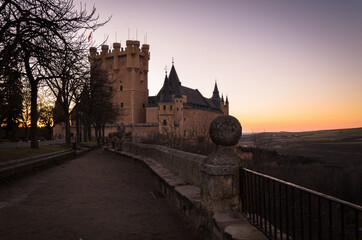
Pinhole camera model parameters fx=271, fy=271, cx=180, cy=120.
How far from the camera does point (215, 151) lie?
3.86 meters

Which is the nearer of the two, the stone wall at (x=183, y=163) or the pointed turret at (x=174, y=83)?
the stone wall at (x=183, y=163)

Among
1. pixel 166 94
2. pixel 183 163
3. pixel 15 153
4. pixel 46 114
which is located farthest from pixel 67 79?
pixel 166 94

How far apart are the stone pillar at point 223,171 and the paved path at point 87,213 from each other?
59cm

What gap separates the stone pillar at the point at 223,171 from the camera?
3.67 meters

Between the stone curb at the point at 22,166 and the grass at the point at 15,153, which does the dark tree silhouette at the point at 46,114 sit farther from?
the stone curb at the point at 22,166

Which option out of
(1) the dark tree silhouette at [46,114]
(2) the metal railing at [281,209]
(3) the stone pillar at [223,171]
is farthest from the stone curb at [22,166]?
(1) the dark tree silhouette at [46,114]

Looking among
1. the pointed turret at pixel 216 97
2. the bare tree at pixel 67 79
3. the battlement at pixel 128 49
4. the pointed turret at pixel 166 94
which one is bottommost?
the bare tree at pixel 67 79

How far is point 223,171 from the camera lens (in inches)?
144

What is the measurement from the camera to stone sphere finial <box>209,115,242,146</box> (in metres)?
3.73

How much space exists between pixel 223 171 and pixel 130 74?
6802cm

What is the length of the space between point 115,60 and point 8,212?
225 ft

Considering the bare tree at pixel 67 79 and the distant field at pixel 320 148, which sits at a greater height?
the bare tree at pixel 67 79

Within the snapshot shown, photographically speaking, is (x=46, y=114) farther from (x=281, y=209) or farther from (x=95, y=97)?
(x=281, y=209)

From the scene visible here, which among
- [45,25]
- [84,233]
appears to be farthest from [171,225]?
[45,25]
